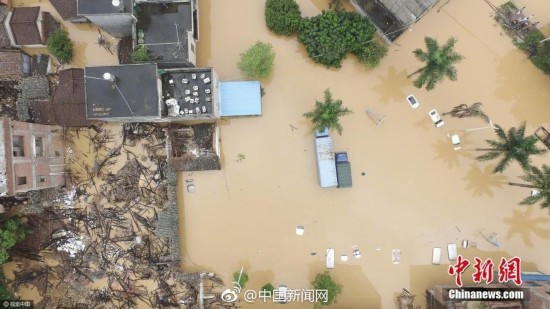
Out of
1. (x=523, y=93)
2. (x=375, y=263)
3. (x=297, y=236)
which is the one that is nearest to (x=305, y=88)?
(x=297, y=236)

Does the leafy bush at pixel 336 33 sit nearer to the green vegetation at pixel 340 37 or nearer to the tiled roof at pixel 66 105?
the green vegetation at pixel 340 37

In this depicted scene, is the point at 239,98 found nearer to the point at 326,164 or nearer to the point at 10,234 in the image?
the point at 326,164

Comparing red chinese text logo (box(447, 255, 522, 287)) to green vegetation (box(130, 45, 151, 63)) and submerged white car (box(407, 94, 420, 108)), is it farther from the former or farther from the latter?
green vegetation (box(130, 45, 151, 63))

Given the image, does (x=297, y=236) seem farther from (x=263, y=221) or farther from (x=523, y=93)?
(x=523, y=93)

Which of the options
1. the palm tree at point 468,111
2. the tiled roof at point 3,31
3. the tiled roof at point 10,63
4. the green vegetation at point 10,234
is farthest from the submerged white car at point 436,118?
the tiled roof at point 3,31

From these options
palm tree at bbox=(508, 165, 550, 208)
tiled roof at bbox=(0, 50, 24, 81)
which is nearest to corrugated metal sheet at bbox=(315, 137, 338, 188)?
palm tree at bbox=(508, 165, 550, 208)

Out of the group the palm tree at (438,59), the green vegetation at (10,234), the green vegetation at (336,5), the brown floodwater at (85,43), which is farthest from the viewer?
the brown floodwater at (85,43)
